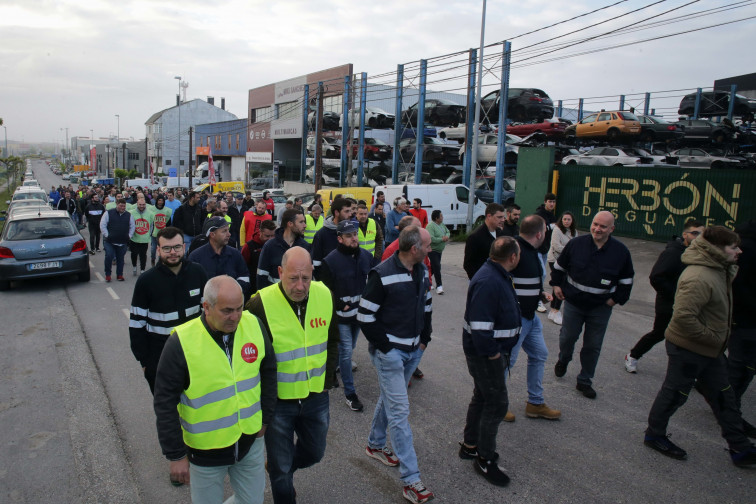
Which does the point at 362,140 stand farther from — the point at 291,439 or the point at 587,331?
the point at 291,439

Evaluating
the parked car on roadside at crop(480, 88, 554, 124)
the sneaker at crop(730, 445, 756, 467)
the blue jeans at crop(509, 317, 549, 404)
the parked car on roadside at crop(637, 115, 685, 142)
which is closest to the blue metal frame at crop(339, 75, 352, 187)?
the parked car on roadside at crop(480, 88, 554, 124)

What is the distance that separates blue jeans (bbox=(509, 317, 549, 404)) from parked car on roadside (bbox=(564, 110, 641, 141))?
53.4 ft

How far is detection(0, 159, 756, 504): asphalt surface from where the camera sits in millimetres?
3773

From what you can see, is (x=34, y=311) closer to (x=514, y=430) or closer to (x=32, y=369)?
Answer: (x=32, y=369)

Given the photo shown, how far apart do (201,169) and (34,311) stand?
4994 centimetres

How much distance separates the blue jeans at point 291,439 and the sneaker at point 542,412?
→ 2.44 meters

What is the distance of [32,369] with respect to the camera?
6.07m

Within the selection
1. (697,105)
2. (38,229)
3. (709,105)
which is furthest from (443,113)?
(38,229)

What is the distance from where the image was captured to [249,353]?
2.71 metres

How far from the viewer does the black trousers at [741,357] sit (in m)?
4.62

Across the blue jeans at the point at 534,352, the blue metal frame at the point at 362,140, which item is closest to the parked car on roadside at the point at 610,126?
the blue metal frame at the point at 362,140

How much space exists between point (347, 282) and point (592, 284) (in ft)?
8.19

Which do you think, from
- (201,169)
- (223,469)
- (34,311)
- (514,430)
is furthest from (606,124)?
(201,169)

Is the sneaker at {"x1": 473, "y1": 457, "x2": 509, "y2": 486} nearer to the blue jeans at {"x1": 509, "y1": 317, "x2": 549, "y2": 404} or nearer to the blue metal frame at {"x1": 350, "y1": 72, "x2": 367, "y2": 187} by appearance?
the blue jeans at {"x1": 509, "y1": 317, "x2": 549, "y2": 404}
